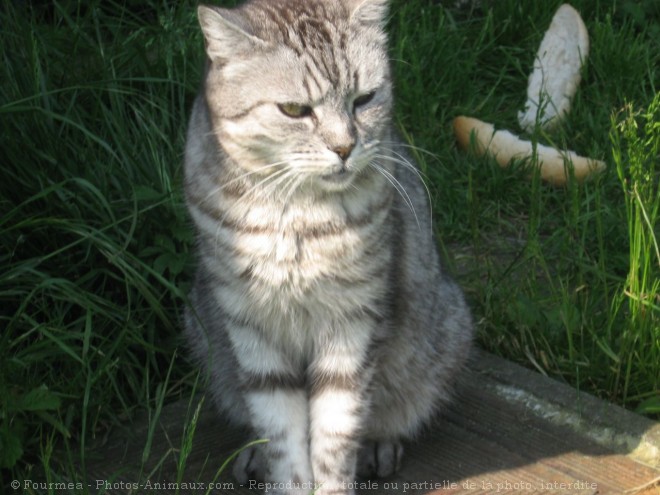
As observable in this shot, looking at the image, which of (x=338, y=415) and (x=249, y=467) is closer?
(x=338, y=415)

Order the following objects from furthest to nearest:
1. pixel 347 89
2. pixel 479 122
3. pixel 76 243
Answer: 1. pixel 479 122
2. pixel 76 243
3. pixel 347 89

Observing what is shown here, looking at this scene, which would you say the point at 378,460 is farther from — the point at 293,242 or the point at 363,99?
the point at 363,99

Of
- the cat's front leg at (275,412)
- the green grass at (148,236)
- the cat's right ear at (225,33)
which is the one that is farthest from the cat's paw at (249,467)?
the cat's right ear at (225,33)

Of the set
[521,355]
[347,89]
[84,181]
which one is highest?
[347,89]

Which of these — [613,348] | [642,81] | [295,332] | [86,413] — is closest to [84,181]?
[86,413]

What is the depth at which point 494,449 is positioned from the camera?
306 cm

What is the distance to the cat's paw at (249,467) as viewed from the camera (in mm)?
2971

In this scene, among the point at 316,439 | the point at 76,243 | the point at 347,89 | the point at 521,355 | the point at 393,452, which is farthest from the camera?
the point at 521,355

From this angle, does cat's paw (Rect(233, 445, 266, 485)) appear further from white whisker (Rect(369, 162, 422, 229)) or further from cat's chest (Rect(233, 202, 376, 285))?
white whisker (Rect(369, 162, 422, 229))

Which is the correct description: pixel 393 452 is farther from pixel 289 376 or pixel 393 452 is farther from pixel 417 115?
pixel 417 115

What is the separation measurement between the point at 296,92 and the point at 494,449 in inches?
47.2

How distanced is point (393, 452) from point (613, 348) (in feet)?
2.57

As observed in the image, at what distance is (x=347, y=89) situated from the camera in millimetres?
2596

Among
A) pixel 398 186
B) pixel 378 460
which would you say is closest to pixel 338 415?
pixel 378 460
